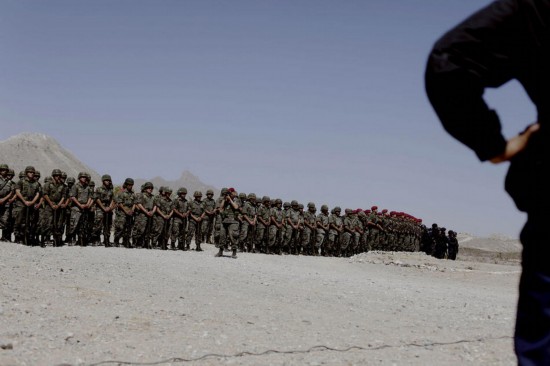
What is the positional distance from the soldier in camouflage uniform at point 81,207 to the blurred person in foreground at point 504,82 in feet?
46.9

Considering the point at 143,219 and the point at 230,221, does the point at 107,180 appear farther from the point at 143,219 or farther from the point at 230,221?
the point at 230,221

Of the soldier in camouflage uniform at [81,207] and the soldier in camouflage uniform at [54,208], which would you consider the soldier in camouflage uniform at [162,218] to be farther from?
the soldier in camouflage uniform at [54,208]

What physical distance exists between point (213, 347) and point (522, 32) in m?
3.56

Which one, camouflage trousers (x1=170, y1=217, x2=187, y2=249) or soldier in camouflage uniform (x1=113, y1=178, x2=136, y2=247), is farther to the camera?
camouflage trousers (x1=170, y1=217, x2=187, y2=249)

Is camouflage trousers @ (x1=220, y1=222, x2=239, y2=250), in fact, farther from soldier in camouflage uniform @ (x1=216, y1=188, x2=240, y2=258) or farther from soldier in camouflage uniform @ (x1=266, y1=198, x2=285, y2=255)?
soldier in camouflage uniform @ (x1=266, y1=198, x2=285, y2=255)

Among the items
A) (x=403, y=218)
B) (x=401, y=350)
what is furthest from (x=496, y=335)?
(x=403, y=218)

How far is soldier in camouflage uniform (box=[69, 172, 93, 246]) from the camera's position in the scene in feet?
48.8

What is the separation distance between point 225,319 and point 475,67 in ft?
15.2

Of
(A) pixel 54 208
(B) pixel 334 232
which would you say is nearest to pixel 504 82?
(A) pixel 54 208

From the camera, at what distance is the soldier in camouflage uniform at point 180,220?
679 inches

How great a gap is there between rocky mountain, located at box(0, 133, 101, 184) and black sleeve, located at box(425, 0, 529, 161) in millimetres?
75834

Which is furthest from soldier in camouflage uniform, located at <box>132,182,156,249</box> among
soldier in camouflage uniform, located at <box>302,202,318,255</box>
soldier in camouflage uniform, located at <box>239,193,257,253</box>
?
soldier in camouflage uniform, located at <box>302,202,318,255</box>

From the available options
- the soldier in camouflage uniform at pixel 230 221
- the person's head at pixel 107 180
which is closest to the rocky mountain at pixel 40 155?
the person's head at pixel 107 180

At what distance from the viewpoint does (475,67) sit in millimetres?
1409
